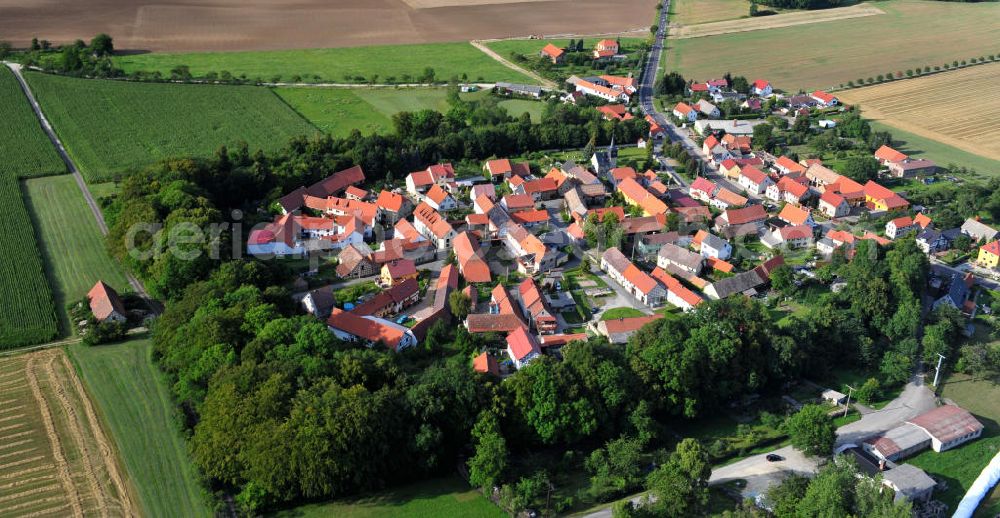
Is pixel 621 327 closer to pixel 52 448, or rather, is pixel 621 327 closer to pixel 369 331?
pixel 369 331

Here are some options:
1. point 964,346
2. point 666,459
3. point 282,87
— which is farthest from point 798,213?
point 282,87

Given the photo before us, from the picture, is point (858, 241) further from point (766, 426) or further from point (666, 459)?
point (666, 459)

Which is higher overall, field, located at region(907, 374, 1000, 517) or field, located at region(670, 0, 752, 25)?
field, located at region(670, 0, 752, 25)

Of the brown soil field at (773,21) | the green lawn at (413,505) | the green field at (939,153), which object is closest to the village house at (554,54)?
the brown soil field at (773,21)

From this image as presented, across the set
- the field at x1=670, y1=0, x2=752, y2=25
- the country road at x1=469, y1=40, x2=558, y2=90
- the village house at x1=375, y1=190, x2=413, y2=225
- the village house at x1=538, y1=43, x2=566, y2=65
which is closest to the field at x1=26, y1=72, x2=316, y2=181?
the village house at x1=375, y1=190, x2=413, y2=225

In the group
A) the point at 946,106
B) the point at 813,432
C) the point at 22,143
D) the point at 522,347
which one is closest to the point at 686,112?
the point at 946,106

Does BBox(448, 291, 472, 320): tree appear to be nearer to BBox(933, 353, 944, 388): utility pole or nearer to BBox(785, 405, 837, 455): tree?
BBox(785, 405, 837, 455): tree
